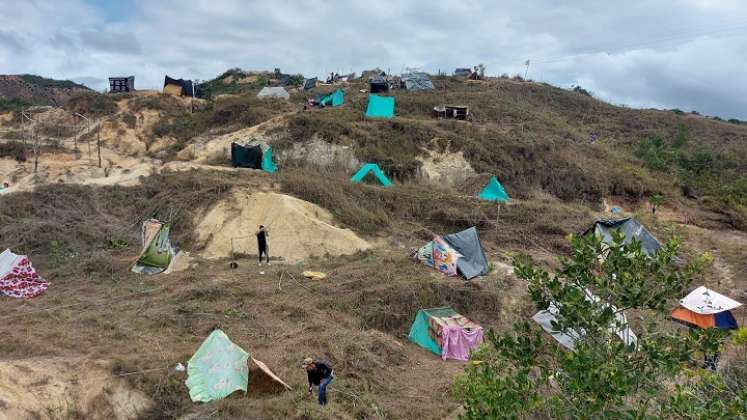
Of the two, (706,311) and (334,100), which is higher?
(334,100)

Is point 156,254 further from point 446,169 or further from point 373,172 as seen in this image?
point 446,169

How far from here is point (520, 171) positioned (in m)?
22.3

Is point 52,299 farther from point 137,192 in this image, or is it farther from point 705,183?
point 705,183

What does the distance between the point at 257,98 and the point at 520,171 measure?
16099 millimetres

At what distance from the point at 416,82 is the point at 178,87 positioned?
659 inches

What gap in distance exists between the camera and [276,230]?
13.8 meters

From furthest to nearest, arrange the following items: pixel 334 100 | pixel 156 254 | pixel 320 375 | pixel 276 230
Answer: pixel 334 100
pixel 276 230
pixel 156 254
pixel 320 375

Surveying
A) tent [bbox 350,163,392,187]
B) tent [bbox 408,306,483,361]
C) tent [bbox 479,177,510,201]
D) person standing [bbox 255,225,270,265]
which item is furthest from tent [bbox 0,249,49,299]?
tent [bbox 479,177,510,201]

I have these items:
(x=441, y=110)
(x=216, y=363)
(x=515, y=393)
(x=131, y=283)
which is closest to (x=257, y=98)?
(x=441, y=110)

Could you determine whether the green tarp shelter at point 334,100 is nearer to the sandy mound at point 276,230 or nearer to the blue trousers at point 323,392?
the sandy mound at point 276,230

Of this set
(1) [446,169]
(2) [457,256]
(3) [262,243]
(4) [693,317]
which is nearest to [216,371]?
(3) [262,243]

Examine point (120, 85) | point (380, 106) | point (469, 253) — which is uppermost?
point (120, 85)

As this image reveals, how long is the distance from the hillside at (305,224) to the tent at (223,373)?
0.21m

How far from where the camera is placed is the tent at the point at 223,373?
6.73m
